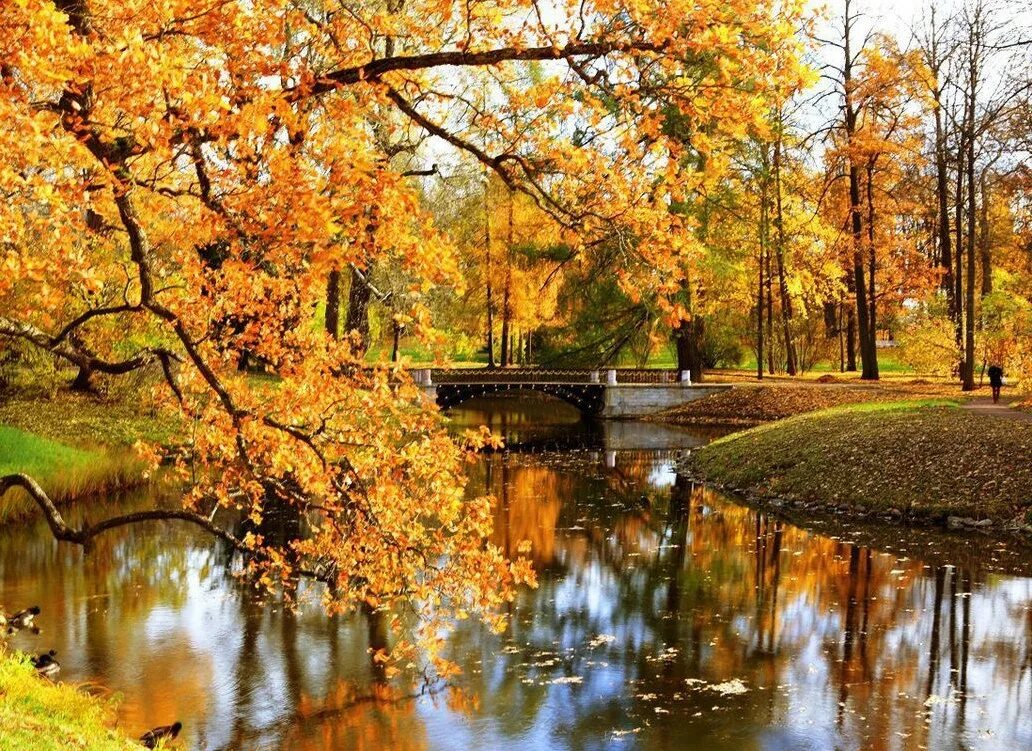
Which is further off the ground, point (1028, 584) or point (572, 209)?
point (572, 209)

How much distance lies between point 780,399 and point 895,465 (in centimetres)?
1692

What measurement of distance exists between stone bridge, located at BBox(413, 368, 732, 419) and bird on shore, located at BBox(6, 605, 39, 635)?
29890 millimetres

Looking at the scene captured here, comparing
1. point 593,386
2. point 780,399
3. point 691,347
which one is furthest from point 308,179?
point 691,347

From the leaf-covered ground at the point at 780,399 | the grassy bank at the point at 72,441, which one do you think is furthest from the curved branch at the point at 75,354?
the leaf-covered ground at the point at 780,399

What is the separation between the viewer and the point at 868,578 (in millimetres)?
14227

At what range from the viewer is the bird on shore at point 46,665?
9656 millimetres

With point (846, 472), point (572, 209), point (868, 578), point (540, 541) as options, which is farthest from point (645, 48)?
point (846, 472)

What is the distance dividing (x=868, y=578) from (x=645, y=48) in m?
9.78

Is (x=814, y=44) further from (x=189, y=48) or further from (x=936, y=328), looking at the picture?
(x=189, y=48)

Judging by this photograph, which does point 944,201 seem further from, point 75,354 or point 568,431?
point 75,354

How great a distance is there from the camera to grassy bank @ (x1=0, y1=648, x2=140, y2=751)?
639 cm

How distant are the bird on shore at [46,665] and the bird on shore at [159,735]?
1.80 metres

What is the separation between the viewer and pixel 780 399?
36.9 metres

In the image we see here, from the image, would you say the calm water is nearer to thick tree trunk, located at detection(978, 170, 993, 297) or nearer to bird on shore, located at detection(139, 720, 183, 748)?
bird on shore, located at detection(139, 720, 183, 748)
